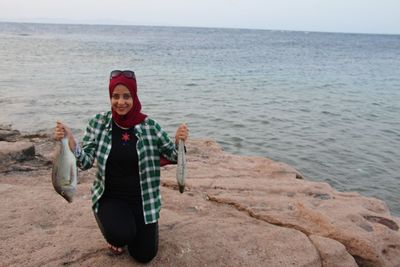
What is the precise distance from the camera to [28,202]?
512 cm

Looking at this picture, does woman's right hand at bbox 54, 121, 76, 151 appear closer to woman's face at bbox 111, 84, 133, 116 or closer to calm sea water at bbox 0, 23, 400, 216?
woman's face at bbox 111, 84, 133, 116

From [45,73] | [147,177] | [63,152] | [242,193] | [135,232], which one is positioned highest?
[63,152]

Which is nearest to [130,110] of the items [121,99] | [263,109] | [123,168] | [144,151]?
[121,99]

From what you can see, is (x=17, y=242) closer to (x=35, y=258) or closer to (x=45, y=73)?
(x=35, y=258)

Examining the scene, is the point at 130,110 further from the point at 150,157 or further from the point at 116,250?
the point at 116,250

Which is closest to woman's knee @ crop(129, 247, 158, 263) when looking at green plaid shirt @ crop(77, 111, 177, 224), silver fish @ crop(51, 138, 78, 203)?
green plaid shirt @ crop(77, 111, 177, 224)

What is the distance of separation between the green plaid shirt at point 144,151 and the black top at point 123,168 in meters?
0.04

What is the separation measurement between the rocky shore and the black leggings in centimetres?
15

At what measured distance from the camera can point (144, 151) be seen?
3955 millimetres

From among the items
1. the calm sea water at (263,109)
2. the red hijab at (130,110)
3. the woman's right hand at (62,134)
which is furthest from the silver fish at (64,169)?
the calm sea water at (263,109)

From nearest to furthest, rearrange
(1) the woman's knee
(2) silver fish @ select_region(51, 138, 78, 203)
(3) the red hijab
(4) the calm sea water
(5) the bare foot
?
1. (2) silver fish @ select_region(51, 138, 78, 203)
2. (3) the red hijab
3. (1) the woman's knee
4. (5) the bare foot
5. (4) the calm sea water

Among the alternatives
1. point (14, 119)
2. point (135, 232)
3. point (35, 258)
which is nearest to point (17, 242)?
point (35, 258)

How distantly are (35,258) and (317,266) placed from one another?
2761 mm

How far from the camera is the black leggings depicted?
12.7ft
